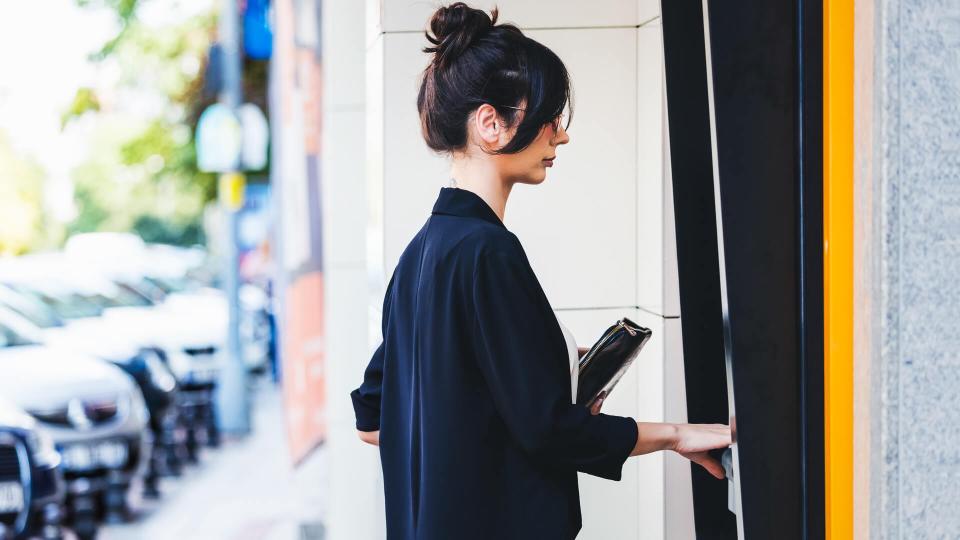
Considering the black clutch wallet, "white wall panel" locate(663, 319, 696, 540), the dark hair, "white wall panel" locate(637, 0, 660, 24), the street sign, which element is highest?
the street sign

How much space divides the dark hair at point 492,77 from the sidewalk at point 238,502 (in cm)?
518

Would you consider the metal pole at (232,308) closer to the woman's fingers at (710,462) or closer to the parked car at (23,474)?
the parked car at (23,474)

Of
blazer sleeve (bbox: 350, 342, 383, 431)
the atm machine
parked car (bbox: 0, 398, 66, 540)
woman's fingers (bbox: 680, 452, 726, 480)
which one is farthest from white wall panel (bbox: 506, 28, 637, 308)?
parked car (bbox: 0, 398, 66, 540)

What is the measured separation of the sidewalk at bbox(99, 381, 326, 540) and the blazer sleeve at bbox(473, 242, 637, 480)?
517cm

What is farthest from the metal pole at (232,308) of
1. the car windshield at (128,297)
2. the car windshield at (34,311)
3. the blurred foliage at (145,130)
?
the blurred foliage at (145,130)

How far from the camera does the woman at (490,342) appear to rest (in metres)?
1.64

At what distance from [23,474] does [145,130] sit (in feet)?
56.4

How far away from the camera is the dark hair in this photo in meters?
1.75

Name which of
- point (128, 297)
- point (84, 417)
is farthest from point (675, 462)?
point (128, 297)

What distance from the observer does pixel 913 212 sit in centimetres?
A: 148

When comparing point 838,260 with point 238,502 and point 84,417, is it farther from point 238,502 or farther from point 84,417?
point 238,502

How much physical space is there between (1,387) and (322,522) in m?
2.31

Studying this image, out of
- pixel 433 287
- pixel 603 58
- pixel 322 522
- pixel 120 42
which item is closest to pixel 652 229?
pixel 603 58

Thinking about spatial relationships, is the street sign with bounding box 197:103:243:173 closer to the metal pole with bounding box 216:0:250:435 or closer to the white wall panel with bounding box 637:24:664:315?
the metal pole with bounding box 216:0:250:435
